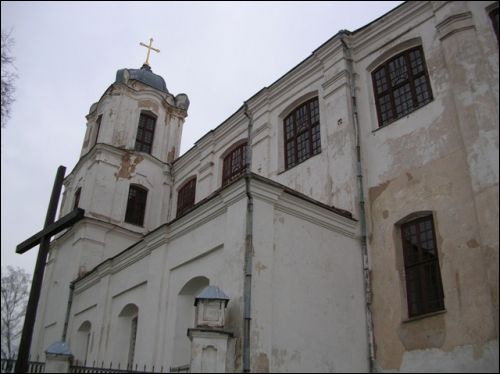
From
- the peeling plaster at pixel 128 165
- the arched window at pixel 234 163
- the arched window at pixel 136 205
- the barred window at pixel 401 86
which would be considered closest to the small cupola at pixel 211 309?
the barred window at pixel 401 86

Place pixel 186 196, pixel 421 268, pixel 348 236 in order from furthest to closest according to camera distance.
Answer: pixel 186 196, pixel 348 236, pixel 421 268

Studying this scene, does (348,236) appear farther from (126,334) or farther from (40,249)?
(126,334)

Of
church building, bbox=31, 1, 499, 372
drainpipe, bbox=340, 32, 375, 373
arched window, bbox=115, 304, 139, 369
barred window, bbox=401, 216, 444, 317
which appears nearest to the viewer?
church building, bbox=31, 1, 499, 372

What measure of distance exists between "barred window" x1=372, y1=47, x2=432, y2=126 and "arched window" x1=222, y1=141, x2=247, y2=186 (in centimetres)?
553

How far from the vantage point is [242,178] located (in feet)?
34.2

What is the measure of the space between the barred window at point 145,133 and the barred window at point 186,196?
238 centimetres

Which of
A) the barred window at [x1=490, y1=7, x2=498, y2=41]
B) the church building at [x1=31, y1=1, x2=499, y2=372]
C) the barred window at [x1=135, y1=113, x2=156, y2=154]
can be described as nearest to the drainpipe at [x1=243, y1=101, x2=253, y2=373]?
the church building at [x1=31, y1=1, x2=499, y2=372]

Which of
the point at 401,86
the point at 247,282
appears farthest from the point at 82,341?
the point at 401,86

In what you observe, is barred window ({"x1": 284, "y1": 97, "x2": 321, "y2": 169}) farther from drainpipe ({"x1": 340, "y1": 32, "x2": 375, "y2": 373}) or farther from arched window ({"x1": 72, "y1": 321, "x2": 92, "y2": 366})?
arched window ({"x1": 72, "y1": 321, "x2": 92, "y2": 366})

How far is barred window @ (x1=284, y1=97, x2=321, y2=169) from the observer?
14.7 m

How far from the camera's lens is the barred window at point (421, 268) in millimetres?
10242

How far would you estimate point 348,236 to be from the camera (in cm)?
1173

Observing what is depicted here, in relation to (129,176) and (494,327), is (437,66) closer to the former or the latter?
(494,327)

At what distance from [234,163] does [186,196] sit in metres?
3.57
